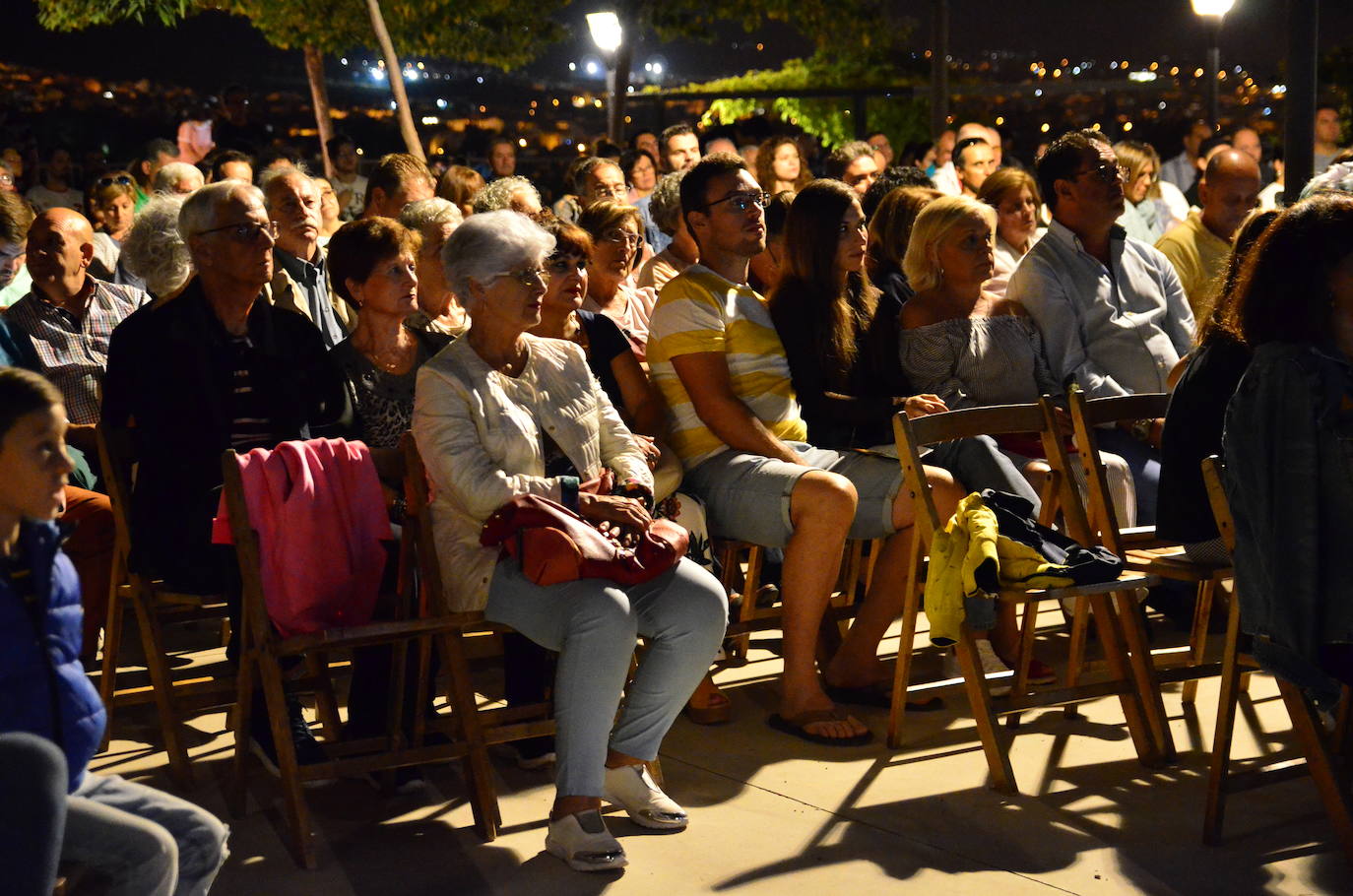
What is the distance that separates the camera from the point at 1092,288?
19.3 feet

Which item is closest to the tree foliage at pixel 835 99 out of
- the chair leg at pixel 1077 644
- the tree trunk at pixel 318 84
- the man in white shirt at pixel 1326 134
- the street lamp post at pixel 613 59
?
the street lamp post at pixel 613 59

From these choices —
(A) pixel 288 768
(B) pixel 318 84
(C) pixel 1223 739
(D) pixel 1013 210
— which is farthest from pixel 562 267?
(B) pixel 318 84

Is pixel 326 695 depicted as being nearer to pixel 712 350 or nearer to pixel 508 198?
pixel 712 350

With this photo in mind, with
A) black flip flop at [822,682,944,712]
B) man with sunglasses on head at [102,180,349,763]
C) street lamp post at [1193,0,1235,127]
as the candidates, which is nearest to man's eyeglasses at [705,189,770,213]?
man with sunglasses on head at [102,180,349,763]

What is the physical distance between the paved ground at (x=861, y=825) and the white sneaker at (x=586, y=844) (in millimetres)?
38

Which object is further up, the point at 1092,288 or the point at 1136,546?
the point at 1092,288

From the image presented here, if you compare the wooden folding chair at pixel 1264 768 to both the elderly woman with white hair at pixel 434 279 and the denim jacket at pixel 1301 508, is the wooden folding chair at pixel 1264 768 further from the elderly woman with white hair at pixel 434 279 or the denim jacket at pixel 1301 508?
the elderly woman with white hair at pixel 434 279

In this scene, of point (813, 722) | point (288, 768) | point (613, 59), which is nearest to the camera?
point (288, 768)

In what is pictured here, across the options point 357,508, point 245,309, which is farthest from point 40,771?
point 245,309

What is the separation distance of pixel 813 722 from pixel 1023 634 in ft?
2.22

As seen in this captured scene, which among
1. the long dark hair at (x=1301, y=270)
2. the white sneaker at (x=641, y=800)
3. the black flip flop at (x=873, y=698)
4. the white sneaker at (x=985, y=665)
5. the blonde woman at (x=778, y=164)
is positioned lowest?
the white sneaker at (x=985, y=665)

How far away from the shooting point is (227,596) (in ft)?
14.2

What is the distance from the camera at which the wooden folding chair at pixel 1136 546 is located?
14.5 ft

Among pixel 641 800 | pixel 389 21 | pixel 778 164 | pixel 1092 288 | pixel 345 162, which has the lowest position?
pixel 641 800
